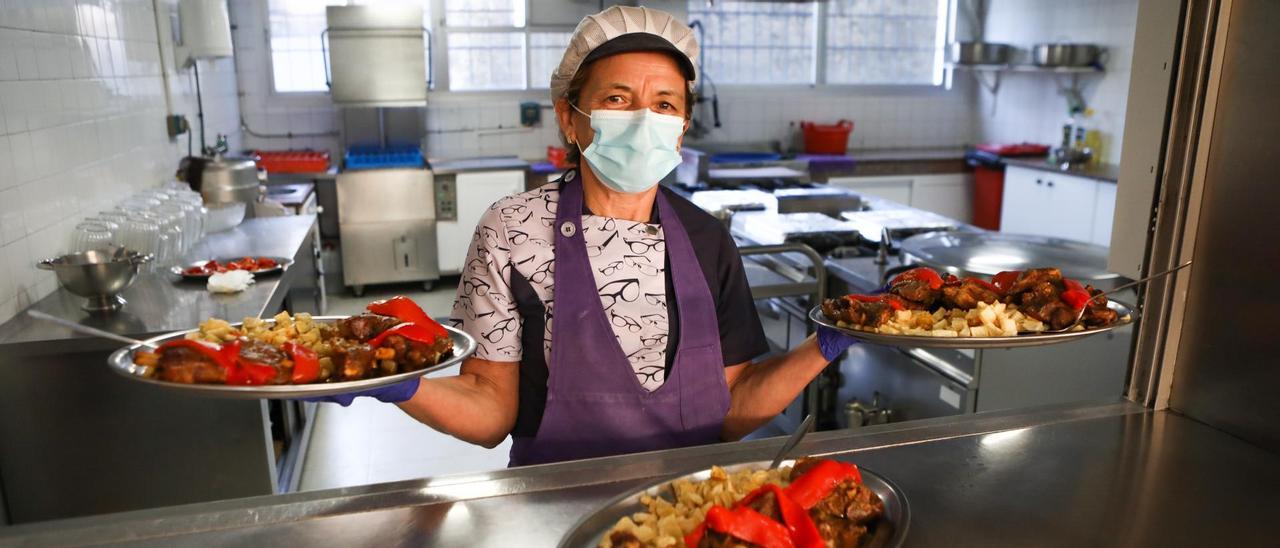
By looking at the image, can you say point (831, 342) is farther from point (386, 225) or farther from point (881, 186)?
point (881, 186)

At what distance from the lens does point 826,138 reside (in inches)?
266

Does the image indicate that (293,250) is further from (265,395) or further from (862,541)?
(862,541)

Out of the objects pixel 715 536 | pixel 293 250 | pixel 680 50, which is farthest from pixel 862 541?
pixel 293 250

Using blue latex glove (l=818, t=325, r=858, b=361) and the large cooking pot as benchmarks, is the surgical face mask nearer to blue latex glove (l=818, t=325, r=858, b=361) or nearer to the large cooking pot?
blue latex glove (l=818, t=325, r=858, b=361)

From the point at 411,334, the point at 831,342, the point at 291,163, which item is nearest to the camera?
the point at 411,334

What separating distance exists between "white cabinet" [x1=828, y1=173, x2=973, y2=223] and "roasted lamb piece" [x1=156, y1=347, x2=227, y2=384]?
5.87 m

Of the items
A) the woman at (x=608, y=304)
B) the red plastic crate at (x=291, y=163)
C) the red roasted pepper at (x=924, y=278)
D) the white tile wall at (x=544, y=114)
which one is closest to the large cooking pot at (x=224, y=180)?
the red plastic crate at (x=291, y=163)

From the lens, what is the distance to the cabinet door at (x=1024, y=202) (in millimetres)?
5961

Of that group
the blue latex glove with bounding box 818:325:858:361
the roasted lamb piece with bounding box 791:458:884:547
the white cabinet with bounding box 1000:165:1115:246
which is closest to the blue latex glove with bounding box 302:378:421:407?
the roasted lamb piece with bounding box 791:458:884:547

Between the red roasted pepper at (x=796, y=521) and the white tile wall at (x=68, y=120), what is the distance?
247cm

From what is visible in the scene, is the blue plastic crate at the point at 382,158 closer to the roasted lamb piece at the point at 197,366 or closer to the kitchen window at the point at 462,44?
the kitchen window at the point at 462,44

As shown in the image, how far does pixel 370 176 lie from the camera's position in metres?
5.73

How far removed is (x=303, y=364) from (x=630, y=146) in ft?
2.48

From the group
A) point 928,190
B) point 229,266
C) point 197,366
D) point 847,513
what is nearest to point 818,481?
point 847,513
